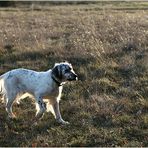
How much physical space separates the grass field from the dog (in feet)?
0.78

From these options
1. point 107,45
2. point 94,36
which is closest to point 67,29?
point 94,36

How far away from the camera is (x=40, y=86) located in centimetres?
863

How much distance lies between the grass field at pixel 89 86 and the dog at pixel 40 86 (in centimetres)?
24

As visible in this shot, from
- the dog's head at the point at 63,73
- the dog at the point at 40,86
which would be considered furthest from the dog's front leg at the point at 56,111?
the dog's head at the point at 63,73

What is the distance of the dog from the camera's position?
27.6 feet

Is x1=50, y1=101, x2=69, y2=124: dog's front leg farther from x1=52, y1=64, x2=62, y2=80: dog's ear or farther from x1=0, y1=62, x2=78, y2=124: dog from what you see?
x1=52, y1=64, x2=62, y2=80: dog's ear

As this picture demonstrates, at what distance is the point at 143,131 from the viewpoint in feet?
25.6

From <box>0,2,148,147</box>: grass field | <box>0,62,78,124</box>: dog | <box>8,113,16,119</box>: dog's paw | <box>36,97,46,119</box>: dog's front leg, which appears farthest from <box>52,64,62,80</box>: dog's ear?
<box>8,113,16,119</box>: dog's paw

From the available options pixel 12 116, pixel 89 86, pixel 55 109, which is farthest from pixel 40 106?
pixel 89 86

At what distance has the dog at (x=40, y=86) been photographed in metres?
8.41

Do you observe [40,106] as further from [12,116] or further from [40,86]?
[12,116]

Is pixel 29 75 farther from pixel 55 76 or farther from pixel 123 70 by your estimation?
pixel 123 70

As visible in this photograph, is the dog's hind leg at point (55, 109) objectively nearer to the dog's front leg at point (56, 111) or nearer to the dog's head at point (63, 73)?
the dog's front leg at point (56, 111)

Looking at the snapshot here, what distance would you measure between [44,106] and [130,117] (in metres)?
1.60
